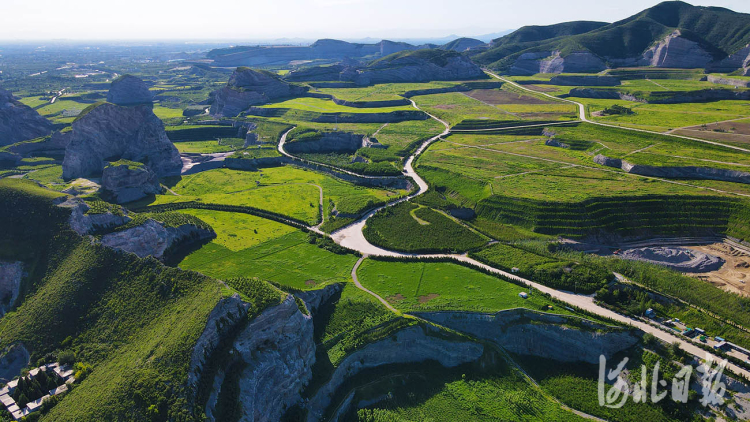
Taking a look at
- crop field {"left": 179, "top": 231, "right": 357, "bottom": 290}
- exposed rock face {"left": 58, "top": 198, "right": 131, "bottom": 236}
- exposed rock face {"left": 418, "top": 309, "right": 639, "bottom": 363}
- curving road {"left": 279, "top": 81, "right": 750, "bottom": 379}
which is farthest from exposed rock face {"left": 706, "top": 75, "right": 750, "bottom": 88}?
exposed rock face {"left": 58, "top": 198, "right": 131, "bottom": 236}

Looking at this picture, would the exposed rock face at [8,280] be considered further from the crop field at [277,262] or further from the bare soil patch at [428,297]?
the bare soil patch at [428,297]

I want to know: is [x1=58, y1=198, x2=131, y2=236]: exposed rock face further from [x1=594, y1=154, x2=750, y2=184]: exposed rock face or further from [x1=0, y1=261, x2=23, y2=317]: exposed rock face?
[x1=594, y1=154, x2=750, y2=184]: exposed rock face

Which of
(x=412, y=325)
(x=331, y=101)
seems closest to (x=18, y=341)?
(x=412, y=325)

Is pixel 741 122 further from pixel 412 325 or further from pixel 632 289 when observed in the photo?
pixel 412 325

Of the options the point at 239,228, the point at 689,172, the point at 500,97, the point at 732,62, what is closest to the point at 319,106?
the point at 500,97

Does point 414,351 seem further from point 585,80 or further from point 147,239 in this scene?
point 585,80

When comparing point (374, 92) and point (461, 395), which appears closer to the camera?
point (461, 395)

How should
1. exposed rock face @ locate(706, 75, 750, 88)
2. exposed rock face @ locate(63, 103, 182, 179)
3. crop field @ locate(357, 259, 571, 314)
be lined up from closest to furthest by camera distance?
crop field @ locate(357, 259, 571, 314) → exposed rock face @ locate(63, 103, 182, 179) → exposed rock face @ locate(706, 75, 750, 88)
